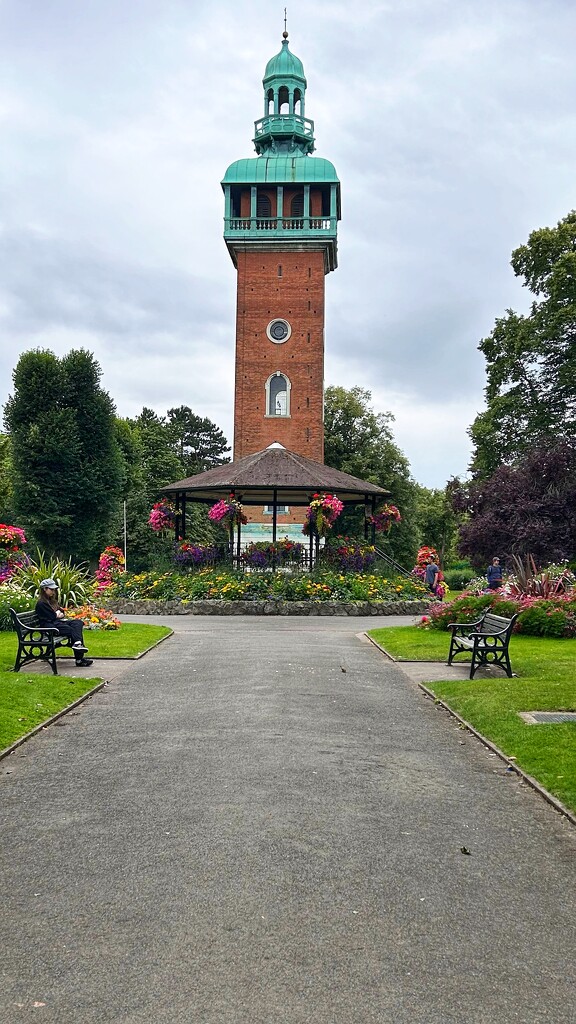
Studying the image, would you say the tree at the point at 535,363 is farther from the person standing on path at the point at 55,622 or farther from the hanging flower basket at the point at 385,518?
the person standing on path at the point at 55,622

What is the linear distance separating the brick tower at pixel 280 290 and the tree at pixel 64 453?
8480 millimetres

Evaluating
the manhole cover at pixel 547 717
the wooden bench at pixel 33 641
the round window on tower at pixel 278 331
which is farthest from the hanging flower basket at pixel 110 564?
the round window on tower at pixel 278 331

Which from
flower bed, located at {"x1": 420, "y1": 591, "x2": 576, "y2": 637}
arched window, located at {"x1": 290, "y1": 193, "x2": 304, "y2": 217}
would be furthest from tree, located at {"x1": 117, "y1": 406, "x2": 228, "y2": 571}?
flower bed, located at {"x1": 420, "y1": 591, "x2": 576, "y2": 637}

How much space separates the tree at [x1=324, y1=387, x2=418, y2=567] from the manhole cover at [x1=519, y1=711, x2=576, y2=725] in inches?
1633

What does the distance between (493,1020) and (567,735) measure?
479 cm

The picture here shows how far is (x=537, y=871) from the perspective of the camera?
4.73 meters

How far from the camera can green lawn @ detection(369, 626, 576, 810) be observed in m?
6.82

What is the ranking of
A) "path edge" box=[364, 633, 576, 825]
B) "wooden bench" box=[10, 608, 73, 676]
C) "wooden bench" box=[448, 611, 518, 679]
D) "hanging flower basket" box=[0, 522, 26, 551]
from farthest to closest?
"hanging flower basket" box=[0, 522, 26, 551] → "wooden bench" box=[448, 611, 518, 679] → "wooden bench" box=[10, 608, 73, 676] → "path edge" box=[364, 633, 576, 825]

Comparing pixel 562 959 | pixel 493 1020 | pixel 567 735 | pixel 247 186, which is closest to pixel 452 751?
pixel 567 735

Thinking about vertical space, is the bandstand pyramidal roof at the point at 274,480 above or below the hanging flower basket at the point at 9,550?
above

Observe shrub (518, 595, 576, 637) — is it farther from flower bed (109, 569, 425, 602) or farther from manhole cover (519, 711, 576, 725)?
flower bed (109, 569, 425, 602)

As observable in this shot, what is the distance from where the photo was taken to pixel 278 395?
45.7m

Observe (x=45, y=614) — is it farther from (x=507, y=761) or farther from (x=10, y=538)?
(x=507, y=761)

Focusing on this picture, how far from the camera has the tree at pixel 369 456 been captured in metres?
52.9
